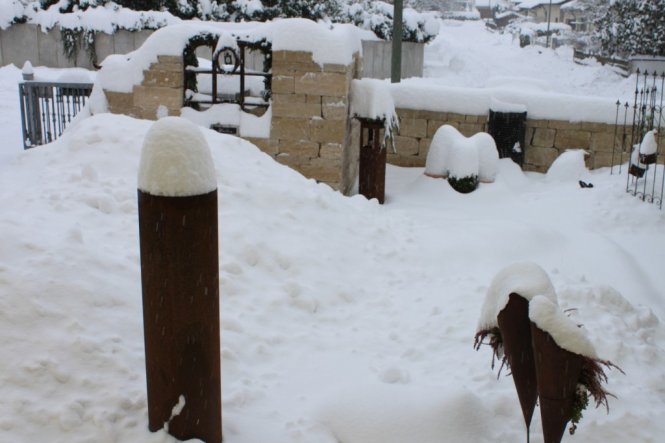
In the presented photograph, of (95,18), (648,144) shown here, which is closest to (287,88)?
(648,144)

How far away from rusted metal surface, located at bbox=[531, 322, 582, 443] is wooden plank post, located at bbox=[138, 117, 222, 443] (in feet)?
3.74

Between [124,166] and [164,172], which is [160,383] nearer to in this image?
[164,172]

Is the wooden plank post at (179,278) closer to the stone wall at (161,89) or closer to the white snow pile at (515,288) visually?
the white snow pile at (515,288)

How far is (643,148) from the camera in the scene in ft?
26.0

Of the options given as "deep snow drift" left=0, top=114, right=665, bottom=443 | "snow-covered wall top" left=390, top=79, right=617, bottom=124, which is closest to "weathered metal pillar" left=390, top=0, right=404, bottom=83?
"snow-covered wall top" left=390, top=79, right=617, bottom=124

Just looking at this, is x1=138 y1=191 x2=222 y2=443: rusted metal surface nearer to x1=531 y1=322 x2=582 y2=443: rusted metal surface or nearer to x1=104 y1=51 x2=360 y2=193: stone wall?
x1=531 y1=322 x2=582 y2=443: rusted metal surface

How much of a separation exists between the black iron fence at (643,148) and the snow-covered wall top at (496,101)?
0.40 metres

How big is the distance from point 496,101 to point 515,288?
758 cm

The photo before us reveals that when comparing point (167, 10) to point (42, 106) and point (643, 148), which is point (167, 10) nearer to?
point (42, 106)

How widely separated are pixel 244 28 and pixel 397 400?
6.26 metres

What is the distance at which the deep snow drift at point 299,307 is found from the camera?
2.75 m

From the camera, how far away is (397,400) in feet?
9.68

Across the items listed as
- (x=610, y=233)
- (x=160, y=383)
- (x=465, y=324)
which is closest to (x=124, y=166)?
(x=465, y=324)

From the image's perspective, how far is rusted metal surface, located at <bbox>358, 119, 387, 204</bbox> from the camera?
801 centimetres
